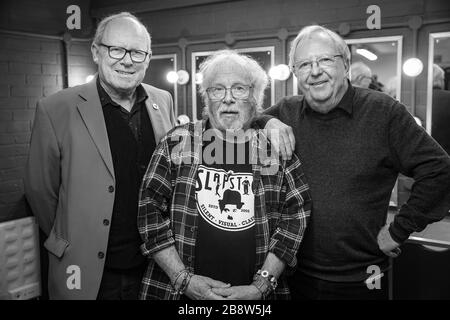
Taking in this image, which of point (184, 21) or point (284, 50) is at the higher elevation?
point (184, 21)

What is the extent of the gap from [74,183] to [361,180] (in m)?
1.20

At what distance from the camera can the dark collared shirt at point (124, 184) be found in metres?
1.80

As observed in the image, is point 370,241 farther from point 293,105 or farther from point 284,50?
point 284,50

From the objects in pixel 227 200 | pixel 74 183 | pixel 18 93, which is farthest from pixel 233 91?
pixel 18 93

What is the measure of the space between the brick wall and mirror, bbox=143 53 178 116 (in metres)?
1.06

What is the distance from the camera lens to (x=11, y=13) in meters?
4.21

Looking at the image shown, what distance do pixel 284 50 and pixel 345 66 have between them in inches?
82.3

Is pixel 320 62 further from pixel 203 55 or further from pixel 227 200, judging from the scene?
pixel 203 55

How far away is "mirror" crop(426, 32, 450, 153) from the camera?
3174 millimetres

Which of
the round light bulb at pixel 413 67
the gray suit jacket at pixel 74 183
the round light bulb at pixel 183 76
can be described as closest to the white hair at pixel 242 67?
the gray suit jacket at pixel 74 183

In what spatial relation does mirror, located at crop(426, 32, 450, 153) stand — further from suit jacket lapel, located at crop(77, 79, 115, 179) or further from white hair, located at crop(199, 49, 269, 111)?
suit jacket lapel, located at crop(77, 79, 115, 179)

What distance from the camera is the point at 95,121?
181 centimetres
